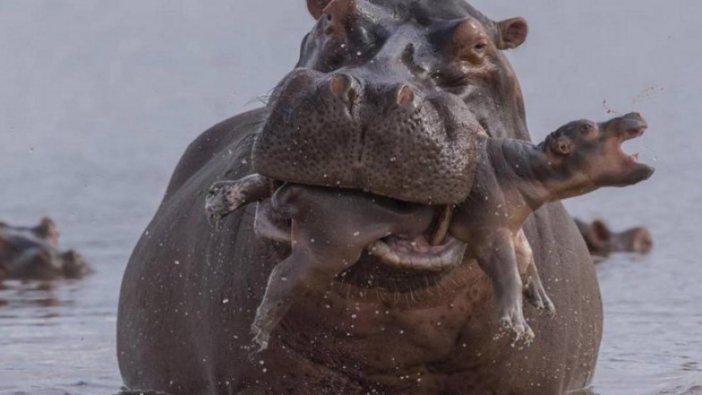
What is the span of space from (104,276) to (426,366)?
5.98m

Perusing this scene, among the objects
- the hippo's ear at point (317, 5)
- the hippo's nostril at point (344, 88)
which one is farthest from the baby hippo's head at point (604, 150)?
the hippo's ear at point (317, 5)

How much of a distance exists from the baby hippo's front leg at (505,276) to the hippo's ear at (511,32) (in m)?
1.37

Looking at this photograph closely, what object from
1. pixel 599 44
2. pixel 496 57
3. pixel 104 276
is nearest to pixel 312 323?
pixel 496 57

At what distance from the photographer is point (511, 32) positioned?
6.27 metres

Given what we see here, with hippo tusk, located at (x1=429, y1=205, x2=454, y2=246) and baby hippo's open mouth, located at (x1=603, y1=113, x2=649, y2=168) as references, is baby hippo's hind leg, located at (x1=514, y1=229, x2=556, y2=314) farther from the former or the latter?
baby hippo's open mouth, located at (x1=603, y1=113, x2=649, y2=168)

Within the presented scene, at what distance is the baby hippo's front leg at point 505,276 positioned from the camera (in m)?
4.84

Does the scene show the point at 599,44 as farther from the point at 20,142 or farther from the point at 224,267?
the point at 224,267

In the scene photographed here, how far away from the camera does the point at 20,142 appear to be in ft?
59.4

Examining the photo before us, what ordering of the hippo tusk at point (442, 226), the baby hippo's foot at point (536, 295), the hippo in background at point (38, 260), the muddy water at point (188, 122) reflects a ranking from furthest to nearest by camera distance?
the hippo in background at point (38, 260)
the muddy water at point (188, 122)
the baby hippo's foot at point (536, 295)
the hippo tusk at point (442, 226)

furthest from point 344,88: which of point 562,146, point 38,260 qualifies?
point 38,260

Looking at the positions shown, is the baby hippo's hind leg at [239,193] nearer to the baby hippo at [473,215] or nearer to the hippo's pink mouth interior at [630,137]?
the baby hippo at [473,215]

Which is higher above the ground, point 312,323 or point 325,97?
point 325,97

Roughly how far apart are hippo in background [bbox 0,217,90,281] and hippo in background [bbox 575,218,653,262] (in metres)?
3.35

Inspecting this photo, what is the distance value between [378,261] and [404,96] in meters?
0.54
